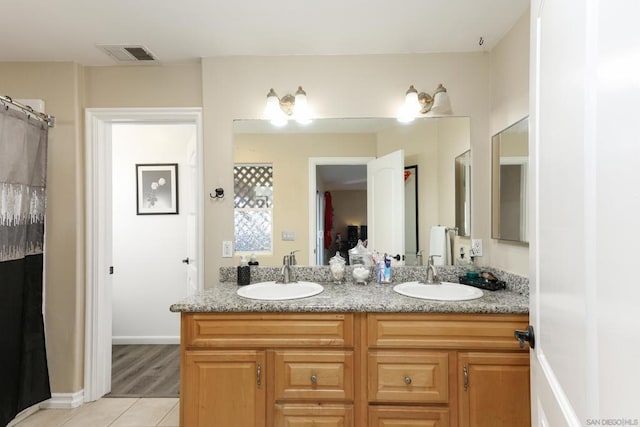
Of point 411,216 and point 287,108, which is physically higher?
point 287,108

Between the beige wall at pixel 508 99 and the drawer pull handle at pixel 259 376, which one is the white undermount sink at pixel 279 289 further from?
the beige wall at pixel 508 99

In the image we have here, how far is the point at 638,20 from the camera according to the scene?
48 cm

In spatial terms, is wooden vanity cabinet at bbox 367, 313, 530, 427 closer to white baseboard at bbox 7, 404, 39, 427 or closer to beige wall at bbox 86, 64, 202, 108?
beige wall at bbox 86, 64, 202, 108

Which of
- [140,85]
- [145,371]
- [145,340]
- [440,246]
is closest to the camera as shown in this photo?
[440,246]

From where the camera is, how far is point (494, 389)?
5.25ft

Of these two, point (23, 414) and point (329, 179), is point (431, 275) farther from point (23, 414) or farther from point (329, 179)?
point (23, 414)

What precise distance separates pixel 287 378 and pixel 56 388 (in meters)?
1.81

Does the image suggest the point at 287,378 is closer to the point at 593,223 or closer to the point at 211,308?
the point at 211,308

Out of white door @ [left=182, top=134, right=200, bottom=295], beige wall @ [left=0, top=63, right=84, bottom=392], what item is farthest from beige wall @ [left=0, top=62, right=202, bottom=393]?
white door @ [left=182, top=134, right=200, bottom=295]

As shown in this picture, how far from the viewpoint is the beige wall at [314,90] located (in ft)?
7.37

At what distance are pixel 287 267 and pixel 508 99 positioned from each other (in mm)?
1663

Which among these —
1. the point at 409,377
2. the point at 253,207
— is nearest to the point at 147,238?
the point at 253,207

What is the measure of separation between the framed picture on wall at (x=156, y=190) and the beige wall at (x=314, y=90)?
1.37 m

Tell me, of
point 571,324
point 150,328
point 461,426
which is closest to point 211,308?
point 461,426
